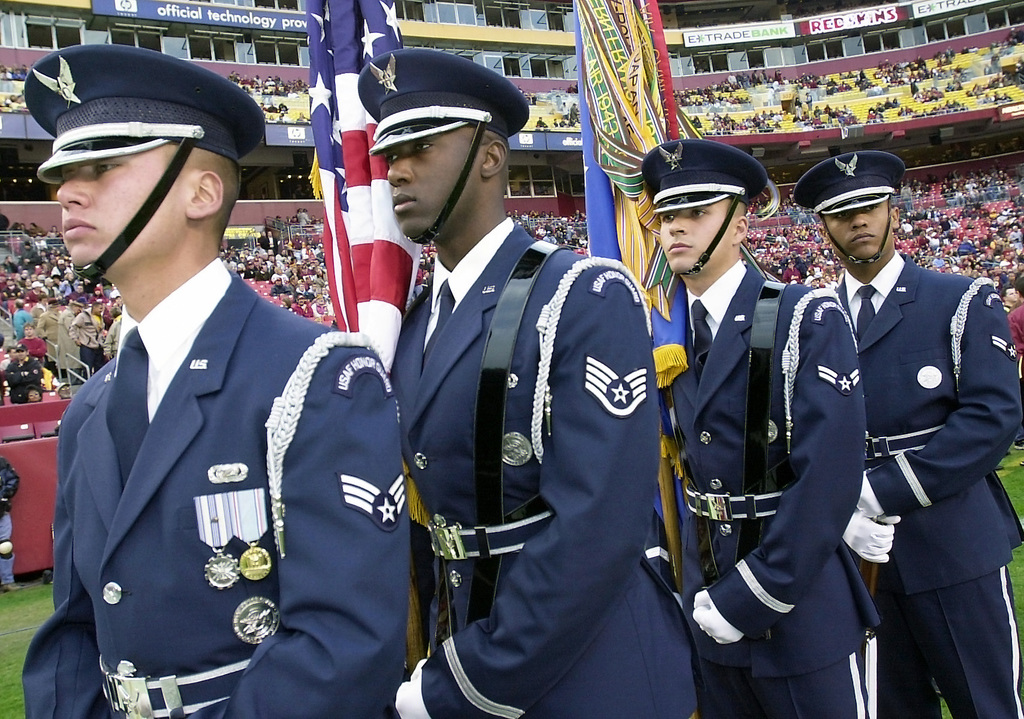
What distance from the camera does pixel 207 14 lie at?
3231cm

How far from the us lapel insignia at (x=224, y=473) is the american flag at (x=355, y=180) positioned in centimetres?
114

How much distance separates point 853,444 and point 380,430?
1.65m

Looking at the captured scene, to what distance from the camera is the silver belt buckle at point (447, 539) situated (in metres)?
1.93

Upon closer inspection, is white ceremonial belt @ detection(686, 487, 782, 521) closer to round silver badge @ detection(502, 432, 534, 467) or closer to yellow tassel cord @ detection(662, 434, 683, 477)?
yellow tassel cord @ detection(662, 434, 683, 477)

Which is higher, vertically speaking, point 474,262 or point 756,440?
point 474,262

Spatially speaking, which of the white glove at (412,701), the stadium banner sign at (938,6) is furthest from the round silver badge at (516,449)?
the stadium banner sign at (938,6)

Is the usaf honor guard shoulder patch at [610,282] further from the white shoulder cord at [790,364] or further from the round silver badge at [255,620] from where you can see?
the round silver badge at [255,620]

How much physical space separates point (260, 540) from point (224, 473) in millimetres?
129

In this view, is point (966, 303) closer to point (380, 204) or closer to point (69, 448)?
point (380, 204)

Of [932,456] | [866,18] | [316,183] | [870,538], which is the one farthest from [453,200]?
[866,18]

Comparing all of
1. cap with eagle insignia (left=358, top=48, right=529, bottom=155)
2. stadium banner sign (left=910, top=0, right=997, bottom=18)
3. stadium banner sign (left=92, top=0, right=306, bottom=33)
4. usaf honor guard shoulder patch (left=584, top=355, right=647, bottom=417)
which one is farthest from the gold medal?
stadium banner sign (left=910, top=0, right=997, bottom=18)

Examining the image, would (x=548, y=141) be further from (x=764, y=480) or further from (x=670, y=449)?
(x=764, y=480)

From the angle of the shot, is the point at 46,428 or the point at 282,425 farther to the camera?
the point at 46,428

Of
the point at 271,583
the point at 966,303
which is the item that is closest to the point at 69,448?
the point at 271,583
